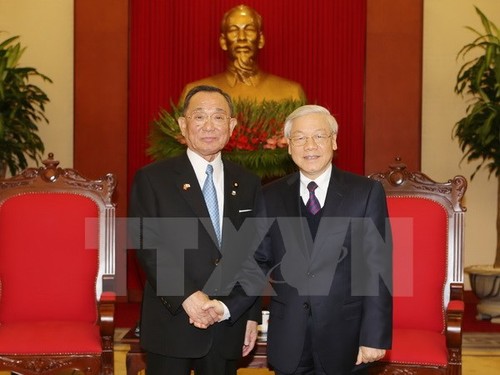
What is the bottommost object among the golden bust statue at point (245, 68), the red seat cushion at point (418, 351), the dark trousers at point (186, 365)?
the red seat cushion at point (418, 351)

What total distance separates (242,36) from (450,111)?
1.69m

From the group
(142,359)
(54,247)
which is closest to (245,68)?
(54,247)

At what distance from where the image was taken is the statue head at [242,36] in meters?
5.92

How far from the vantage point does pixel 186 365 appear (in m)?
2.78

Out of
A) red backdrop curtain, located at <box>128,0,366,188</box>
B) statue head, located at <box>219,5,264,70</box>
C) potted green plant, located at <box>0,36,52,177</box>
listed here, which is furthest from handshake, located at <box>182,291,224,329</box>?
red backdrop curtain, located at <box>128,0,366,188</box>

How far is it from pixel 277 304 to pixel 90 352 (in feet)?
3.49

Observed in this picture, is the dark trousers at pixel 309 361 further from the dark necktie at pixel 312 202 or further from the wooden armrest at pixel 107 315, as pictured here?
the wooden armrest at pixel 107 315

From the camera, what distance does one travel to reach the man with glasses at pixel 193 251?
275 centimetres

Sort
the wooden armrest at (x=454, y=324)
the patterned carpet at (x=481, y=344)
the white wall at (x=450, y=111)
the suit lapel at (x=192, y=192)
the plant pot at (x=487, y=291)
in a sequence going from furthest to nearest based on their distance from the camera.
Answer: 1. the white wall at (x=450, y=111)
2. the plant pot at (x=487, y=291)
3. the patterned carpet at (x=481, y=344)
4. the wooden armrest at (x=454, y=324)
5. the suit lapel at (x=192, y=192)

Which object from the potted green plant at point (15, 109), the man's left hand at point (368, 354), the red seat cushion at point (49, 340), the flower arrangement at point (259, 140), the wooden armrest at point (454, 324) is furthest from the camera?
the potted green plant at point (15, 109)

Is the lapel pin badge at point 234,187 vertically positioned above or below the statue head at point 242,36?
below

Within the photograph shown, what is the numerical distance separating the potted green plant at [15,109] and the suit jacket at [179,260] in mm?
3075

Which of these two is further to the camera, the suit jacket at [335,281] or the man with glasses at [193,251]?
the man with glasses at [193,251]

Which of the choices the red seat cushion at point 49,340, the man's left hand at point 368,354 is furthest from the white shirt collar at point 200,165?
the red seat cushion at point 49,340
